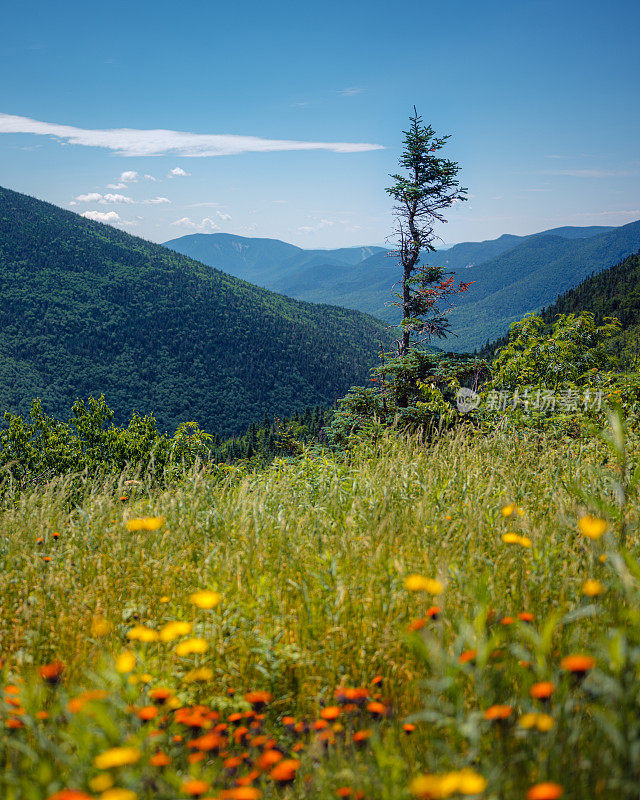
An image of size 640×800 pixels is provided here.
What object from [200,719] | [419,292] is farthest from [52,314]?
[200,719]

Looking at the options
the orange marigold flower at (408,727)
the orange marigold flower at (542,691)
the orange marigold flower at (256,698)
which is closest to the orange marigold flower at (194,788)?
the orange marigold flower at (256,698)

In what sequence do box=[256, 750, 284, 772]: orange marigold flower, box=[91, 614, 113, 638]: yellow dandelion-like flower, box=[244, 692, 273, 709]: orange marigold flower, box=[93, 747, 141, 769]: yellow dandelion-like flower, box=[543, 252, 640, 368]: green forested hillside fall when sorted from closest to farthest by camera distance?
box=[93, 747, 141, 769]: yellow dandelion-like flower
box=[256, 750, 284, 772]: orange marigold flower
box=[244, 692, 273, 709]: orange marigold flower
box=[91, 614, 113, 638]: yellow dandelion-like flower
box=[543, 252, 640, 368]: green forested hillside

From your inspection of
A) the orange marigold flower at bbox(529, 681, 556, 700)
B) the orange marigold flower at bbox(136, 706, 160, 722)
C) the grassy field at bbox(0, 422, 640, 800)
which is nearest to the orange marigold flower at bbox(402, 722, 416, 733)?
the grassy field at bbox(0, 422, 640, 800)

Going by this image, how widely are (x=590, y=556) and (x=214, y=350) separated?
17967cm

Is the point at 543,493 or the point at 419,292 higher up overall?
the point at 419,292

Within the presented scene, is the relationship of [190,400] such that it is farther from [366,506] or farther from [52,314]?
[366,506]

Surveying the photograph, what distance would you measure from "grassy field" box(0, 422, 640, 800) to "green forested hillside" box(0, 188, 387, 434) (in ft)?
422

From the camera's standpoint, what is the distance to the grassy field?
1350mm

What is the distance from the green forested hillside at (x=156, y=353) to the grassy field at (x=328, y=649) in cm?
12870

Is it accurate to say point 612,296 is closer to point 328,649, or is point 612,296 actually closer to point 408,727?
point 328,649

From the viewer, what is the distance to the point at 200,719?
168 centimetres

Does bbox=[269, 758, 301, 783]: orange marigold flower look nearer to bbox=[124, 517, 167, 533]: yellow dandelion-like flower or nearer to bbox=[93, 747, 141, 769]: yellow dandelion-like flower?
bbox=[93, 747, 141, 769]: yellow dandelion-like flower

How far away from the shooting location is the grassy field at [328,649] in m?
1.35

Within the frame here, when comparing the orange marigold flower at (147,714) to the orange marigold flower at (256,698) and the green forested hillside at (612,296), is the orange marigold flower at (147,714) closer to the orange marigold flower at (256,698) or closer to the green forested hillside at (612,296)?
the orange marigold flower at (256,698)
